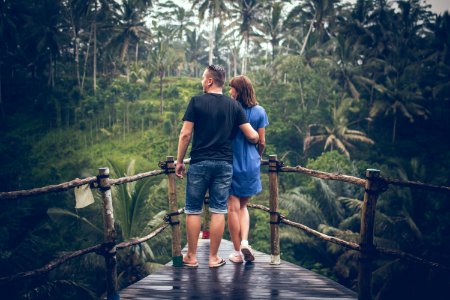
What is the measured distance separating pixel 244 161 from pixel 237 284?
1023 mm

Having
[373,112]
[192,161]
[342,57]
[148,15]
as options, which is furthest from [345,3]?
[192,161]

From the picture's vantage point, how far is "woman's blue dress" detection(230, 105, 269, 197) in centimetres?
349

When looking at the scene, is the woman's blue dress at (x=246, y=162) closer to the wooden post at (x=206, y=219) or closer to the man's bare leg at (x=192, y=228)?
the man's bare leg at (x=192, y=228)

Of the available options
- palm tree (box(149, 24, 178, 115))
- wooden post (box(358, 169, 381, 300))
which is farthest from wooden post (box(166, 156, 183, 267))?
palm tree (box(149, 24, 178, 115))

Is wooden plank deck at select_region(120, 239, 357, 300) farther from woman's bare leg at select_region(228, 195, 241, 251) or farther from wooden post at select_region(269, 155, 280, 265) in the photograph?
woman's bare leg at select_region(228, 195, 241, 251)

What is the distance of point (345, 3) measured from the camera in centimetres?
3369

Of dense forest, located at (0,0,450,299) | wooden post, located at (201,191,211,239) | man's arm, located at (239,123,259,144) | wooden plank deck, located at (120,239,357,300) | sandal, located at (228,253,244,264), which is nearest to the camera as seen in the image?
wooden plank deck, located at (120,239,357,300)

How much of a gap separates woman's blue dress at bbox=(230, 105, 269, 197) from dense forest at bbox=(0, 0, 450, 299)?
25.5 ft

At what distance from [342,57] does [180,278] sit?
2737 centimetres

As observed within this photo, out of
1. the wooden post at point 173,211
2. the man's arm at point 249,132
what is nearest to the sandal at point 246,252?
the wooden post at point 173,211

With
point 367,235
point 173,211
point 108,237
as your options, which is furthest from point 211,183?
point 367,235

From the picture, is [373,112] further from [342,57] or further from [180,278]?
[180,278]

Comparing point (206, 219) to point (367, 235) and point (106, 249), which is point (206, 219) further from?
point (367, 235)

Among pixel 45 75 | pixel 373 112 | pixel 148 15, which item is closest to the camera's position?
pixel 373 112
